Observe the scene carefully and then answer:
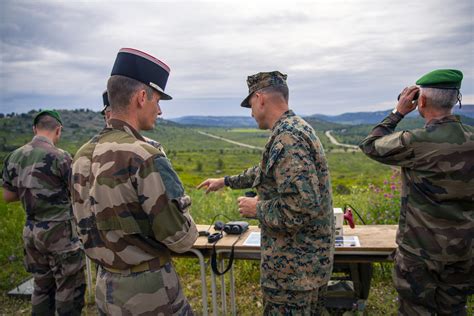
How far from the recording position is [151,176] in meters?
1.89

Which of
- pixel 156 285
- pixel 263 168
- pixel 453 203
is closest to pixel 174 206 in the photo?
pixel 156 285

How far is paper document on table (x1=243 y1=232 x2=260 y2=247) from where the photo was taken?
10.7 feet

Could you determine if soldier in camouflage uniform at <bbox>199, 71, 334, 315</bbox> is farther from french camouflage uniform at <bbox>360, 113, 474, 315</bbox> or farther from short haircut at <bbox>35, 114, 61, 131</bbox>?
short haircut at <bbox>35, 114, 61, 131</bbox>

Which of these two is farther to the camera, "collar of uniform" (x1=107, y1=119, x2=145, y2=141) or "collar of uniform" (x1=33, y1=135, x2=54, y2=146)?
"collar of uniform" (x1=33, y1=135, x2=54, y2=146)

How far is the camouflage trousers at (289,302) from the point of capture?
2.49 m

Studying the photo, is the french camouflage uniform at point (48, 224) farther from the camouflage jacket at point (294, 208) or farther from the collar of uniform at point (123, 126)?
the camouflage jacket at point (294, 208)

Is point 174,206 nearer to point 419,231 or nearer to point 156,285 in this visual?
point 156,285

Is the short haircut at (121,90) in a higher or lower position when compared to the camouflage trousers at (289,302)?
higher

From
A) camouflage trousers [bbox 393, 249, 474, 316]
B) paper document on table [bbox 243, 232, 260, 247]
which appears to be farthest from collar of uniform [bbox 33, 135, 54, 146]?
camouflage trousers [bbox 393, 249, 474, 316]

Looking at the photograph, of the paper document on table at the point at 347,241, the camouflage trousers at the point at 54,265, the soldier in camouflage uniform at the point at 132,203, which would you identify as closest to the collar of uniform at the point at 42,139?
the camouflage trousers at the point at 54,265

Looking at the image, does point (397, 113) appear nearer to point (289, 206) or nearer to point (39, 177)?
point (289, 206)

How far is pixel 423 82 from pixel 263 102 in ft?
3.71

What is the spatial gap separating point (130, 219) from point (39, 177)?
7.05 feet

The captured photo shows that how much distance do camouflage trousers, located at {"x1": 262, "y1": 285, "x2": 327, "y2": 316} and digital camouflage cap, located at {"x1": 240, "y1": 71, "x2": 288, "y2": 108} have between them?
1469 millimetres
